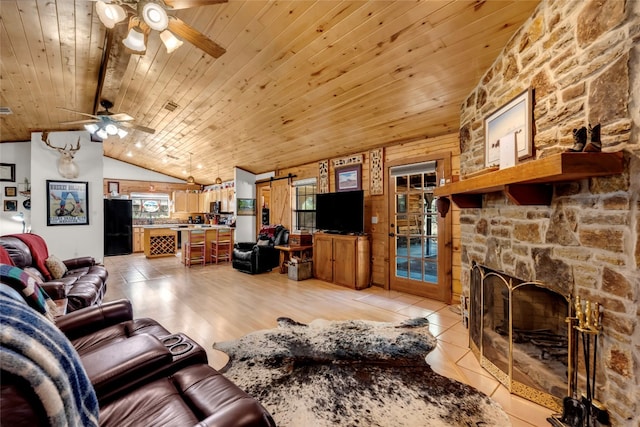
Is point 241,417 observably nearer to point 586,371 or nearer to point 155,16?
point 586,371

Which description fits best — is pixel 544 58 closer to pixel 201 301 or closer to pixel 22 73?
pixel 201 301

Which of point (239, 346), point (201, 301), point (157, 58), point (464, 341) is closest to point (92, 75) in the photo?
point (157, 58)

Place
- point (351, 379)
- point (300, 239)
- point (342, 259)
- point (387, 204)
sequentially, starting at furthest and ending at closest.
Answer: point (300, 239) → point (342, 259) → point (387, 204) → point (351, 379)

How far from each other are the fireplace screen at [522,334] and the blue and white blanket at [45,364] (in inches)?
91.4

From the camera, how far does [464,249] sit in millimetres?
2973

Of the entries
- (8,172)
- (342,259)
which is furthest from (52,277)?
(342,259)

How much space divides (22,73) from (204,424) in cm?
440

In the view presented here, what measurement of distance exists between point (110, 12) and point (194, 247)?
217 inches

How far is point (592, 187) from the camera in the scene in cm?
146

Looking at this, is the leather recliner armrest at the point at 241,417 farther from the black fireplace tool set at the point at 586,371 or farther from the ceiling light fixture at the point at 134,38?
the ceiling light fixture at the point at 134,38

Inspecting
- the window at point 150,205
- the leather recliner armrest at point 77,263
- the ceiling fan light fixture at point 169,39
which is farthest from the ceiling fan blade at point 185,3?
the window at point 150,205

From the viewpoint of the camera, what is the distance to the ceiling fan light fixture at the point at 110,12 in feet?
5.57

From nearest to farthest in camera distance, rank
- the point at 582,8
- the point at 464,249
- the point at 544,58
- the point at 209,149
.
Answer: the point at 582,8
the point at 544,58
the point at 464,249
the point at 209,149

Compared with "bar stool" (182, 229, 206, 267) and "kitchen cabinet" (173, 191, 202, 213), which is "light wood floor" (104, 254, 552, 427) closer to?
"bar stool" (182, 229, 206, 267)
